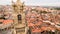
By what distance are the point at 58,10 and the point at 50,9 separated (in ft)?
7.99

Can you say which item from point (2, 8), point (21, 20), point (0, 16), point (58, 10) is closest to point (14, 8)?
point (21, 20)

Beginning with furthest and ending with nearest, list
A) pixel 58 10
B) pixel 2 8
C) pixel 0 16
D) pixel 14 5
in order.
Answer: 1. pixel 58 10
2. pixel 2 8
3. pixel 0 16
4. pixel 14 5

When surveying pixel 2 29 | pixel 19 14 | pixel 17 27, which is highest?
pixel 19 14

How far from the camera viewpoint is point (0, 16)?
2631 cm

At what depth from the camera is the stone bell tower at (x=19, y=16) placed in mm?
8386

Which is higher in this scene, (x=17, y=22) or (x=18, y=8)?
(x=18, y=8)

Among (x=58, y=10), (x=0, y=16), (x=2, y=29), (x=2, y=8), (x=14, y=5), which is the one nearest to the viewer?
(x=14, y=5)

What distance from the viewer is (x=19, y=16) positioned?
27.9ft

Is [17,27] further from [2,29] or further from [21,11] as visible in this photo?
[2,29]

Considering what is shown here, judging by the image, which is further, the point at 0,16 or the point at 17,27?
the point at 0,16

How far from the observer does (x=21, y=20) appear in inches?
338

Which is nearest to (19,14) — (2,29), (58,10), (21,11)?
(21,11)

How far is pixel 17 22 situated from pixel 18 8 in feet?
2.57

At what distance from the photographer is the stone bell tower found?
839 centimetres
